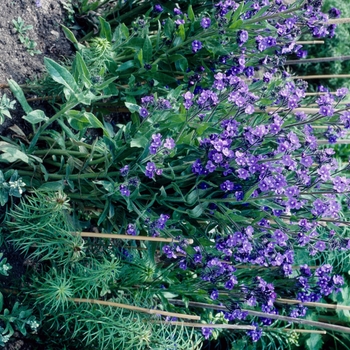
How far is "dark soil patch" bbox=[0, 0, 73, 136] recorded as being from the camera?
3070 mm

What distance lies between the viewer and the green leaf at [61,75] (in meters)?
2.56

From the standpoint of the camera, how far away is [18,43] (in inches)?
125

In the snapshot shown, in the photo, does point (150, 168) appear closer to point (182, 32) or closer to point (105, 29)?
point (182, 32)

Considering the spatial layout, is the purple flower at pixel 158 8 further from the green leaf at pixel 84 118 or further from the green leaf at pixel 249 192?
the green leaf at pixel 249 192

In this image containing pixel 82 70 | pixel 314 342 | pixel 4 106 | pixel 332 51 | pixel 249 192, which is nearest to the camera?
pixel 249 192

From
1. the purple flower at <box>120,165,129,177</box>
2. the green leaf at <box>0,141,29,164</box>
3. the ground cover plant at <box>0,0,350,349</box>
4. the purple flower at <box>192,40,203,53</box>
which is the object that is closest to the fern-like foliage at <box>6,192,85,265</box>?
the ground cover plant at <box>0,0,350,349</box>

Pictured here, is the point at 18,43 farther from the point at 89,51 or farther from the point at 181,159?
the point at 181,159

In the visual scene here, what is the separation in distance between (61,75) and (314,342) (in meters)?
2.68

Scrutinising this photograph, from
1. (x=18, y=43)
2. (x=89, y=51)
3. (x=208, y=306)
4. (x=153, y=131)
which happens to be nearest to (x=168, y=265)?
(x=208, y=306)

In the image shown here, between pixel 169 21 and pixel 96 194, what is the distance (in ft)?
3.59

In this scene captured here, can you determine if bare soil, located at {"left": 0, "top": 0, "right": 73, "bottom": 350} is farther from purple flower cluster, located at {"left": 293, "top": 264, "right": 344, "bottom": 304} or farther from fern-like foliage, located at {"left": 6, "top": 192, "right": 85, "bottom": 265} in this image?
purple flower cluster, located at {"left": 293, "top": 264, "right": 344, "bottom": 304}

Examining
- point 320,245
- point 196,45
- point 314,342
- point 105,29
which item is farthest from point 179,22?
point 314,342

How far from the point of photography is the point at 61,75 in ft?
8.54

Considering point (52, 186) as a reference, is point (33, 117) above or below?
above
